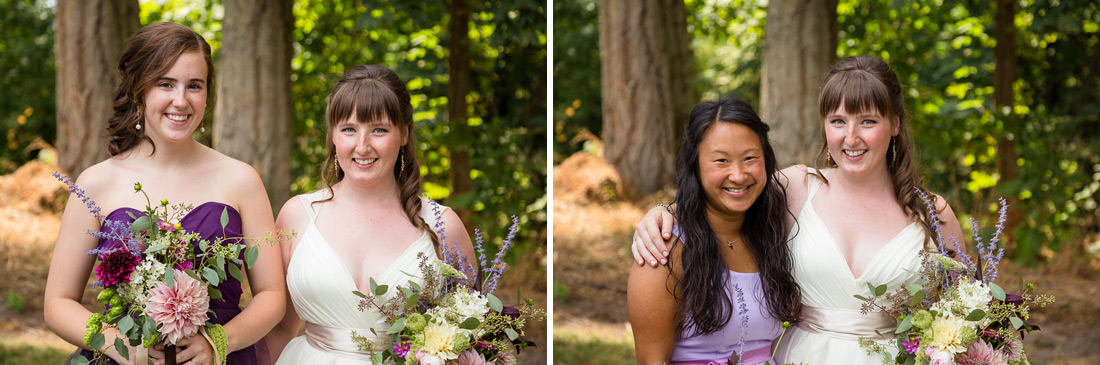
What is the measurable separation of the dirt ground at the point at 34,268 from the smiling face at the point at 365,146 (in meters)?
3.88

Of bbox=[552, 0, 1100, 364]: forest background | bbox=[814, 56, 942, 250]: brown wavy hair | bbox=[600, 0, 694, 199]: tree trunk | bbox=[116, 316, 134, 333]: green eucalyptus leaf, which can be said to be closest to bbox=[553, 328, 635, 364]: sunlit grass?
bbox=[552, 0, 1100, 364]: forest background

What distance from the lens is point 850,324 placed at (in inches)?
126

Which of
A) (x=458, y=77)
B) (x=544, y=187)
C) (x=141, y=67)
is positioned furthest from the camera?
(x=544, y=187)

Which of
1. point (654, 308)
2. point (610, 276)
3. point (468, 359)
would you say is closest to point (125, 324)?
point (468, 359)

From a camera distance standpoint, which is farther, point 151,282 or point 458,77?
point 458,77

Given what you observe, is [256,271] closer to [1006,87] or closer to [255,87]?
[255,87]

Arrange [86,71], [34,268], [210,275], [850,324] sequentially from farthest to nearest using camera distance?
1. [34,268]
2. [86,71]
3. [850,324]
4. [210,275]

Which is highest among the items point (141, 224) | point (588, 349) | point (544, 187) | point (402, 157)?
point (402, 157)

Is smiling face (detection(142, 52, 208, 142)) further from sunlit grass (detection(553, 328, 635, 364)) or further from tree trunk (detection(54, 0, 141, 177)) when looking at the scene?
tree trunk (detection(54, 0, 141, 177))

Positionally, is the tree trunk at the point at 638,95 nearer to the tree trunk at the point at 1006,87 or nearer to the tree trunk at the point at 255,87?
the tree trunk at the point at 255,87

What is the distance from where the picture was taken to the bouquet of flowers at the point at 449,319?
2.73m

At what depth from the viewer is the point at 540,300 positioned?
7441 millimetres

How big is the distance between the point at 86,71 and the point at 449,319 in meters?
5.53

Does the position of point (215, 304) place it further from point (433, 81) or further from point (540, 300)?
point (433, 81)
